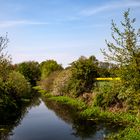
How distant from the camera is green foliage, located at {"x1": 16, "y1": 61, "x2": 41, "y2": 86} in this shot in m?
121

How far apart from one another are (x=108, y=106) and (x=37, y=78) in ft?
302

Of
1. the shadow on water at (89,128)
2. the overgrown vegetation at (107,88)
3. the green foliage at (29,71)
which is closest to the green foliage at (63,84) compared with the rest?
the overgrown vegetation at (107,88)

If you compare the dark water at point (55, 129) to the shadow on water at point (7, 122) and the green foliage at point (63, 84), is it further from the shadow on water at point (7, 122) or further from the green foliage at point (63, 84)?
the green foliage at point (63, 84)

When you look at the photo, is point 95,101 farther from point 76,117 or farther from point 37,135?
point 37,135

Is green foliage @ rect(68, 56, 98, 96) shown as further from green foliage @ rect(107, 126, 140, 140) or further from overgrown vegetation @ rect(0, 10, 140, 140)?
green foliage @ rect(107, 126, 140, 140)

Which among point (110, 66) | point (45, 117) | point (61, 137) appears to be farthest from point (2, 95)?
point (110, 66)

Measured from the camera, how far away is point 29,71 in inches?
4884

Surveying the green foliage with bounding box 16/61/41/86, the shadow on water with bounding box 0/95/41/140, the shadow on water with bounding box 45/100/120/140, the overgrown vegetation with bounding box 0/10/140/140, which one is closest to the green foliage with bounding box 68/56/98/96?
the overgrown vegetation with bounding box 0/10/140/140

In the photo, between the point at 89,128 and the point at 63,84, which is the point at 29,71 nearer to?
the point at 63,84

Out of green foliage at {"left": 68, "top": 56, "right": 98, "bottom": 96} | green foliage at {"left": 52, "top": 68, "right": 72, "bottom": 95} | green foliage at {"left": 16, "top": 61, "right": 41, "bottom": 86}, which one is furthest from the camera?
green foliage at {"left": 16, "top": 61, "right": 41, "bottom": 86}

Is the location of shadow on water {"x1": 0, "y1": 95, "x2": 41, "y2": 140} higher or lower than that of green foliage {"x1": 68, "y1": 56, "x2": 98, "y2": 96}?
lower

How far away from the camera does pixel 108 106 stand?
129 ft

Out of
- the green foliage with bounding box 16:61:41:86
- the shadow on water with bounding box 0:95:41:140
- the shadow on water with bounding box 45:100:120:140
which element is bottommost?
the shadow on water with bounding box 45:100:120:140

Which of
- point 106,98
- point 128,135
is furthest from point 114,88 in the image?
point 106,98
